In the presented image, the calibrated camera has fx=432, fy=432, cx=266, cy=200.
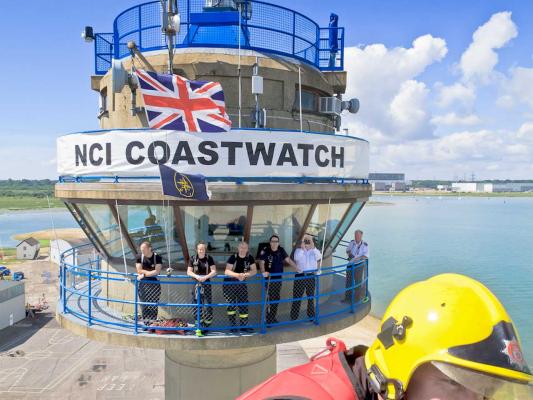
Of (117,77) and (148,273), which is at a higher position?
(117,77)

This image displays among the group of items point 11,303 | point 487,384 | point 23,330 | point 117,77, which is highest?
point 117,77

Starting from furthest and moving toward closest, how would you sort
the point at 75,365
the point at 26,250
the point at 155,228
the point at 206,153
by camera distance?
1. the point at 26,250
2. the point at 75,365
3. the point at 155,228
4. the point at 206,153

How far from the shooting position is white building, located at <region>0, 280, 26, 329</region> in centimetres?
3594

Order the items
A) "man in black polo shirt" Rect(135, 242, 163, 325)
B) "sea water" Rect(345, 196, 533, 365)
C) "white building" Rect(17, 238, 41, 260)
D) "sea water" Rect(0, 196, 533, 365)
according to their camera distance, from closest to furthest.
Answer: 1. "man in black polo shirt" Rect(135, 242, 163, 325)
2. "sea water" Rect(345, 196, 533, 365)
3. "sea water" Rect(0, 196, 533, 365)
4. "white building" Rect(17, 238, 41, 260)

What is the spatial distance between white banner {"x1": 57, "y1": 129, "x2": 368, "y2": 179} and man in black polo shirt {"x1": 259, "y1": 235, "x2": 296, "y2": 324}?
59.9 inches

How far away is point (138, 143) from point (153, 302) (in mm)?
3300

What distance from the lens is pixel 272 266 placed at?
348 inches

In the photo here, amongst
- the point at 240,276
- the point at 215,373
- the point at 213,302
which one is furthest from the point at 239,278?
the point at 215,373

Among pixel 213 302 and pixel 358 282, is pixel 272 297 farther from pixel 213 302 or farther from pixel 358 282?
pixel 358 282

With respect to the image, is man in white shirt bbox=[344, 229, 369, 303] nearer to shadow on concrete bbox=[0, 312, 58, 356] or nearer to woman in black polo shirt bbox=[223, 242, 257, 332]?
woman in black polo shirt bbox=[223, 242, 257, 332]

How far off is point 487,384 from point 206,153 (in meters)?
6.72

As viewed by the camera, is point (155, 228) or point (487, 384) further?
point (155, 228)

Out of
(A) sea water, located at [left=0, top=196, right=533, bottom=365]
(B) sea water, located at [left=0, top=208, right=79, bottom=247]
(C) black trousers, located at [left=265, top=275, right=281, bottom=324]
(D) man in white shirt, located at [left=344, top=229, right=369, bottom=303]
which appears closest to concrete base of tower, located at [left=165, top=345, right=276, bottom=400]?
(C) black trousers, located at [left=265, top=275, right=281, bottom=324]

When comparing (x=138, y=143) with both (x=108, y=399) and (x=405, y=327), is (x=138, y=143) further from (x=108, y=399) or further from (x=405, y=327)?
(x=108, y=399)
